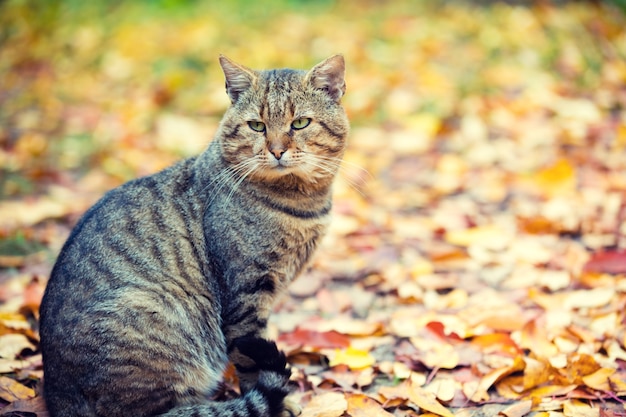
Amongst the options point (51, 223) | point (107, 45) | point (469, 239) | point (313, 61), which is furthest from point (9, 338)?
point (107, 45)

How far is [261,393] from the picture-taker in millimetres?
2594

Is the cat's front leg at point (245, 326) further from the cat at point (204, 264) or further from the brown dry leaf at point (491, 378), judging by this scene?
the brown dry leaf at point (491, 378)

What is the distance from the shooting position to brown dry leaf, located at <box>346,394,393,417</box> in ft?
9.13

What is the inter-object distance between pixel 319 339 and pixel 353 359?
0.24 metres

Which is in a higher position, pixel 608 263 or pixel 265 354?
pixel 265 354

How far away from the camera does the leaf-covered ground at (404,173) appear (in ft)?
10.2

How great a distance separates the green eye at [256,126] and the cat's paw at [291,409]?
1232 millimetres

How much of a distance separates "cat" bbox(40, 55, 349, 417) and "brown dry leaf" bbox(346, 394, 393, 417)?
0.26 meters

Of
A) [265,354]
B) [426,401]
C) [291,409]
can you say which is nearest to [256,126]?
[265,354]

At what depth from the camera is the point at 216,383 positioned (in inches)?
114

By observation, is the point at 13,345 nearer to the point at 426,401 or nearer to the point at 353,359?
the point at 353,359

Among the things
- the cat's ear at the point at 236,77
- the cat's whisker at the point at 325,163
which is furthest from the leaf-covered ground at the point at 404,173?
the cat's ear at the point at 236,77

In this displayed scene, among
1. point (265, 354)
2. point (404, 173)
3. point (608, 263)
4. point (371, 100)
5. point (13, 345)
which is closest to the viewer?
point (265, 354)

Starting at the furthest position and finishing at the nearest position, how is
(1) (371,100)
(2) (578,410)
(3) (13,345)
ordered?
(1) (371,100), (3) (13,345), (2) (578,410)
